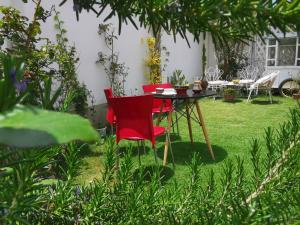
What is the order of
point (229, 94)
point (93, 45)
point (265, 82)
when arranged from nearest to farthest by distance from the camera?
1. point (93, 45)
2. point (265, 82)
3. point (229, 94)

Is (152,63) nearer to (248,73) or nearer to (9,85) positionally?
(248,73)

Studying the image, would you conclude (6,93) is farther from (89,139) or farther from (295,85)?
(295,85)

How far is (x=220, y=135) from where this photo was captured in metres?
6.39

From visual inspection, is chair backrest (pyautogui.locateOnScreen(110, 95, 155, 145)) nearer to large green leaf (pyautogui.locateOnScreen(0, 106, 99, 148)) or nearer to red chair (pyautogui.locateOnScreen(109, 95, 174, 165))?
red chair (pyautogui.locateOnScreen(109, 95, 174, 165))

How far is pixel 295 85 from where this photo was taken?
11.9 metres

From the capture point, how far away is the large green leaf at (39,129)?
138 mm

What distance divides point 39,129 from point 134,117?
3.76 meters

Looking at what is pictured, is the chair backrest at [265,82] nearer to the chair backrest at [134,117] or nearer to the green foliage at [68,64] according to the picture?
the green foliage at [68,64]

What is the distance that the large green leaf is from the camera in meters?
0.14

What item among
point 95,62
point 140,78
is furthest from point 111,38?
point 140,78

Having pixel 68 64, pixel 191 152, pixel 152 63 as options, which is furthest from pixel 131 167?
pixel 152 63

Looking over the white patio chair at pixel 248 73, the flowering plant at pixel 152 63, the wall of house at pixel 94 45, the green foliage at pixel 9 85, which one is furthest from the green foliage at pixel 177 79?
the green foliage at pixel 9 85

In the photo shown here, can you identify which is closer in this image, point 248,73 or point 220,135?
point 220,135

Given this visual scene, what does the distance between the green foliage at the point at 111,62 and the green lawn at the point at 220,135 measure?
155cm
